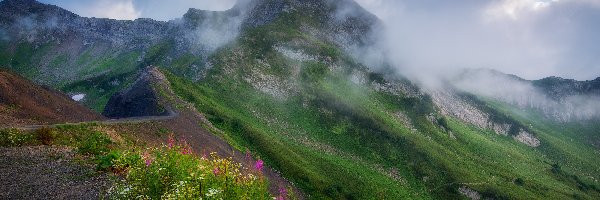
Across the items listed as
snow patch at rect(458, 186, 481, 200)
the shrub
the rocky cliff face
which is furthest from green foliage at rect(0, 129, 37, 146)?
snow patch at rect(458, 186, 481, 200)

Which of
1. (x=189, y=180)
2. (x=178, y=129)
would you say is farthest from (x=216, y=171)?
(x=178, y=129)

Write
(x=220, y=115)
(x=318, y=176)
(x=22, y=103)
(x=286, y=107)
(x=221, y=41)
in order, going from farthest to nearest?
(x=221, y=41)
(x=286, y=107)
(x=220, y=115)
(x=318, y=176)
(x=22, y=103)

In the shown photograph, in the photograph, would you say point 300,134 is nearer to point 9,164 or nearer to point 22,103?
point 22,103

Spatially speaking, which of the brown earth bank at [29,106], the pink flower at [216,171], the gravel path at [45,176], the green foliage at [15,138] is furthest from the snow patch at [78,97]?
the pink flower at [216,171]

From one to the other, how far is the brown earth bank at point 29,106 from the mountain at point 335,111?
2577 cm

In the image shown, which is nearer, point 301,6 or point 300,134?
point 300,134

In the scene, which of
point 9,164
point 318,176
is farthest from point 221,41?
point 9,164

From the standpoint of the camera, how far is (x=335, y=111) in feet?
392

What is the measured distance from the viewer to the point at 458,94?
7525 inches

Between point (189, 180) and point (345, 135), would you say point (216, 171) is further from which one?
point (345, 135)

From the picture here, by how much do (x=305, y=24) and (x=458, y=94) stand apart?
3099 inches

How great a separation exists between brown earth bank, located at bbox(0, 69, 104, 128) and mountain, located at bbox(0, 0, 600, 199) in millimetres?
25767

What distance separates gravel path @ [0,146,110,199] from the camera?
22297mm

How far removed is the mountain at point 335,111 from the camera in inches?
3629
